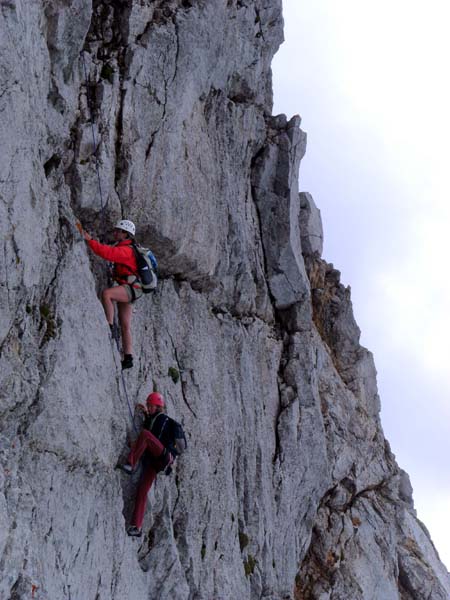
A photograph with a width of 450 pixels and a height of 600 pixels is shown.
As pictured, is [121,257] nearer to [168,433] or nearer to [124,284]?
[124,284]

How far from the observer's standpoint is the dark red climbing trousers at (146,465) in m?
18.1

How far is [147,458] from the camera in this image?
18656 mm

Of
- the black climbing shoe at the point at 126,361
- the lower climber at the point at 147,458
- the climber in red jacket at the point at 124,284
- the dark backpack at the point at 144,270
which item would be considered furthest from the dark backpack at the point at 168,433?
the dark backpack at the point at 144,270

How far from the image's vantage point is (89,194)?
18984mm

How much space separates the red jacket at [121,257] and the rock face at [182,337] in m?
0.48

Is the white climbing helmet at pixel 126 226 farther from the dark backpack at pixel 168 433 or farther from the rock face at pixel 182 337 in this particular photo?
the dark backpack at pixel 168 433

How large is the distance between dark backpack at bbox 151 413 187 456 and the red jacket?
11.9 feet

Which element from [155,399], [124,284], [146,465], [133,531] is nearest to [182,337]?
[155,399]

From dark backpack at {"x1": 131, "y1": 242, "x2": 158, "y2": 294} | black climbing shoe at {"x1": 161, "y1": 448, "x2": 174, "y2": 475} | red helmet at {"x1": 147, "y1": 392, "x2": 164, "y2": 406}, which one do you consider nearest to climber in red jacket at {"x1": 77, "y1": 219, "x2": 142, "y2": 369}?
dark backpack at {"x1": 131, "y1": 242, "x2": 158, "y2": 294}

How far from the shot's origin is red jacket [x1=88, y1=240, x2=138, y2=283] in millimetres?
17969

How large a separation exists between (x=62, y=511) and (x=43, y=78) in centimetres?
926

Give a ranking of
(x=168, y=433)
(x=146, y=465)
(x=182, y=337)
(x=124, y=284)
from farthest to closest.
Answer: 1. (x=182, y=337)
2. (x=124, y=284)
3. (x=168, y=433)
4. (x=146, y=465)

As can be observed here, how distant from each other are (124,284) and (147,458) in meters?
4.35

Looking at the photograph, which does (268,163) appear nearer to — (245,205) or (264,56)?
(245,205)
